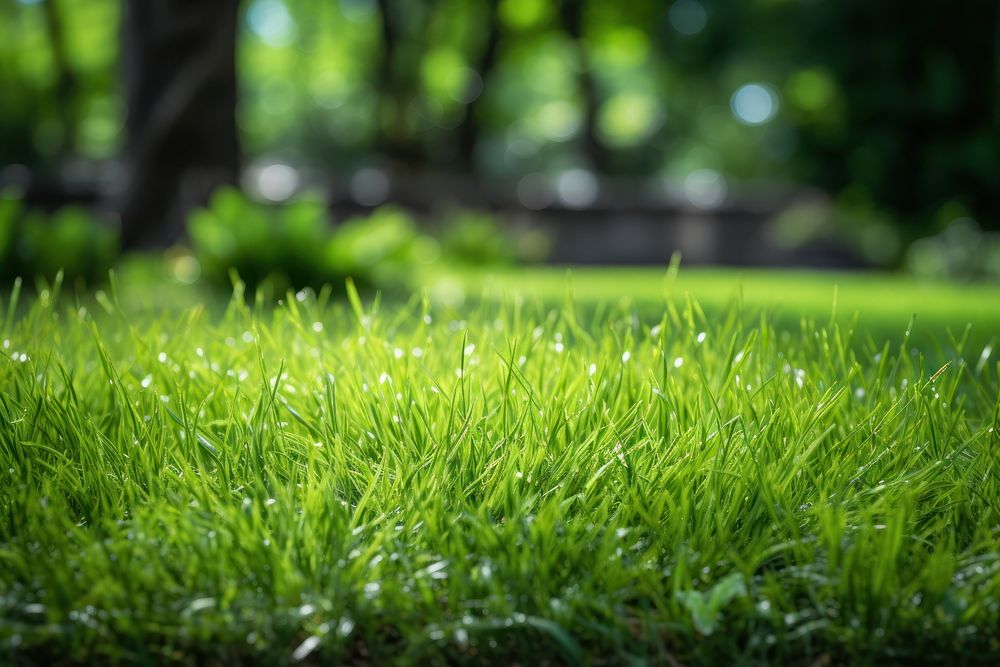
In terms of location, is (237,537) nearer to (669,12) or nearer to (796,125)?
(796,125)

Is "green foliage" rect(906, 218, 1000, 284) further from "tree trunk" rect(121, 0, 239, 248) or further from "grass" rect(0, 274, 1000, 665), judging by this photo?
"grass" rect(0, 274, 1000, 665)

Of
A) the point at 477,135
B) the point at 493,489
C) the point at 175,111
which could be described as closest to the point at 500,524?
the point at 493,489

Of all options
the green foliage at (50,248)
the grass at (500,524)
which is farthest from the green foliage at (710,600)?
the green foliage at (50,248)

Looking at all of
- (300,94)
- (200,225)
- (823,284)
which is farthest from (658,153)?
(200,225)

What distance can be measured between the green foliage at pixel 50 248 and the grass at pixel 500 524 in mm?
4675

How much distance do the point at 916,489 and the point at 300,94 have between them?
3130cm

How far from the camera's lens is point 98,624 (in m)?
1.59

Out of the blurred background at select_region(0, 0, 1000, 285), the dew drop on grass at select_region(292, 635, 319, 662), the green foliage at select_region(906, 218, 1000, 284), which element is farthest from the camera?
the green foliage at select_region(906, 218, 1000, 284)

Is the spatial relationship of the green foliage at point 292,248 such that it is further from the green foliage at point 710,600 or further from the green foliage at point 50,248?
the green foliage at point 710,600

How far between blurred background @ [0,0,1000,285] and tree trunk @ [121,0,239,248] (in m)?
0.02

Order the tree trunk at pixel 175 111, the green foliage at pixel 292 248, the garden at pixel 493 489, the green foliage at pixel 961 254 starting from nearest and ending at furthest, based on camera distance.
→ the garden at pixel 493 489, the green foliage at pixel 292 248, the tree trunk at pixel 175 111, the green foliage at pixel 961 254

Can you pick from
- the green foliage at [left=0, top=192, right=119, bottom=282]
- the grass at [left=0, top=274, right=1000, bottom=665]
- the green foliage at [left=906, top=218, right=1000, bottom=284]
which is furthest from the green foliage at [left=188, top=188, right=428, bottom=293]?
the green foliage at [left=906, top=218, right=1000, bottom=284]

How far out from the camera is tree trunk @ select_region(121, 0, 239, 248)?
880 centimetres

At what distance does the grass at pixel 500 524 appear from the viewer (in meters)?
1.61
